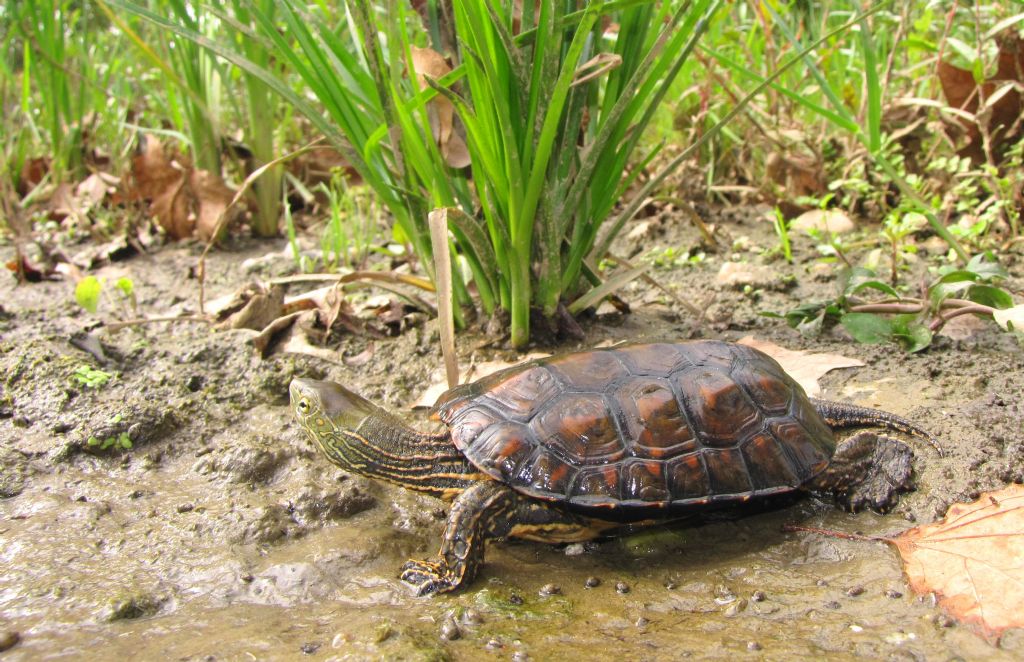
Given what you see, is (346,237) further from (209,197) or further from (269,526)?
(269,526)

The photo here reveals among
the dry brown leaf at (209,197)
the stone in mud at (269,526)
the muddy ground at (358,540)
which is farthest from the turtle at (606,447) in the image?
the dry brown leaf at (209,197)

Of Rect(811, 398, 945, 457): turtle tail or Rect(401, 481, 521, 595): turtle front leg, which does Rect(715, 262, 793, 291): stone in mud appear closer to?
Rect(811, 398, 945, 457): turtle tail

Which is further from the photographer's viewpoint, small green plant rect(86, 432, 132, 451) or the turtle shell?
small green plant rect(86, 432, 132, 451)

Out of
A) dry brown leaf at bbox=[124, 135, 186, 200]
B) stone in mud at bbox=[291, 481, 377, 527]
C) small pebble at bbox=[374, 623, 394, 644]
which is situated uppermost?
dry brown leaf at bbox=[124, 135, 186, 200]

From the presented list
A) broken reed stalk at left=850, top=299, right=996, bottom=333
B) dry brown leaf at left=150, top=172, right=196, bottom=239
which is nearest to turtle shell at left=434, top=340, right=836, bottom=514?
broken reed stalk at left=850, top=299, right=996, bottom=333

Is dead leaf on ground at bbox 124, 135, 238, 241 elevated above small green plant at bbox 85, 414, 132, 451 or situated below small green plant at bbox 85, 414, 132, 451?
above

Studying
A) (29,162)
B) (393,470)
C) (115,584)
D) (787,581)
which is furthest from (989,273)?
(29,162)

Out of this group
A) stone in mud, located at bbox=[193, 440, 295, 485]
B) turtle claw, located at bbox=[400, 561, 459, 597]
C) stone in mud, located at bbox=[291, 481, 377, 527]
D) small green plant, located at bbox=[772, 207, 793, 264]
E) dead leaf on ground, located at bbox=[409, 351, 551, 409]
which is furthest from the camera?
small green plant, located at bbox=[772, 207, 793, 264]
